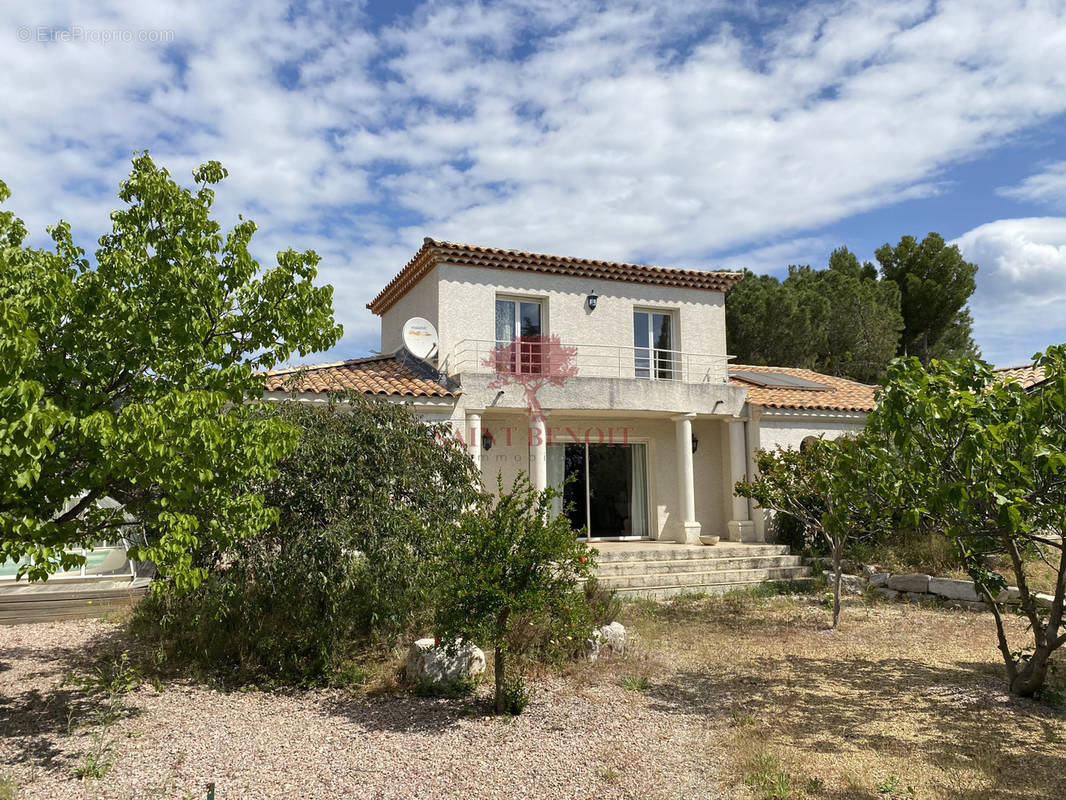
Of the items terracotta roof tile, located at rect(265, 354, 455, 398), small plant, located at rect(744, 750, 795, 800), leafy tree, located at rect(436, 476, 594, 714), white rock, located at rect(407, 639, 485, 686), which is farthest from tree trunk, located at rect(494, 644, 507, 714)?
terracotta roof tile, located at rect(265, 354, 455, 398)

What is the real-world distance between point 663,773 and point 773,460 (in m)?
9.23

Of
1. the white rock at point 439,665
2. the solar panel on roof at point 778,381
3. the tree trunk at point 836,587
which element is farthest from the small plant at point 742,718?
the solar panel on roof at point 778,381

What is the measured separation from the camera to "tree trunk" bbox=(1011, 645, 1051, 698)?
7.10m

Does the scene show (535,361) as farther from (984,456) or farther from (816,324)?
Result: (816,324)

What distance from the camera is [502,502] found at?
6.99m

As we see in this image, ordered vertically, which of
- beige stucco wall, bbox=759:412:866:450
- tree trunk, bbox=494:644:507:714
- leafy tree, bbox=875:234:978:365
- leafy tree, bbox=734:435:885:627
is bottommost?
tree trunk, bbox=494:644:507:714

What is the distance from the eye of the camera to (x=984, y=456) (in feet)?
18.7

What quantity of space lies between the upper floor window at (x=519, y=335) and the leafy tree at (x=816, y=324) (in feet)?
44.3

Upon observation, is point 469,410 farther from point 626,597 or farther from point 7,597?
point 7,597

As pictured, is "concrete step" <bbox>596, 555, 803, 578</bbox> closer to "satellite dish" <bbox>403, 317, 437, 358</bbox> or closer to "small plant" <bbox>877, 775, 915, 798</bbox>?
"satellite dish" <bbox>403, 317, 437, 358</bbox>

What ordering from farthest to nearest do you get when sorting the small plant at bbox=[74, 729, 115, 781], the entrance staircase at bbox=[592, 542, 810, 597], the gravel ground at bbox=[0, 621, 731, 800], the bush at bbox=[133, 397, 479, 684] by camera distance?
1. the entrance staircase at bbox=[592, 542, 810, 597]
2. the bush at bbox=[133, 397, 479, 684]
3. the small plant at bbox=[74, 729, 115, 781]
4. the gravel ground at bbox=[0, 621, 731, 800]

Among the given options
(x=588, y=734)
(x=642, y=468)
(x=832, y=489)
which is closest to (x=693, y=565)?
(x=642, y=468)

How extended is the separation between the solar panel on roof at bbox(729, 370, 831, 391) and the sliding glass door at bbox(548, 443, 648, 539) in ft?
13.5

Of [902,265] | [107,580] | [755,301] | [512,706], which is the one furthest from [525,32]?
[902,265]
